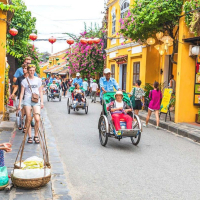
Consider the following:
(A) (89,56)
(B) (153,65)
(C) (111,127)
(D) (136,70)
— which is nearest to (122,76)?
(D) (136,70)

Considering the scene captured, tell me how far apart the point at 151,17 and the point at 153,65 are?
543 cm

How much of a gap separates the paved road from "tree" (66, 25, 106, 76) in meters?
19.8

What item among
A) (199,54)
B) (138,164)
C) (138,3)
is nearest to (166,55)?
(138,3)

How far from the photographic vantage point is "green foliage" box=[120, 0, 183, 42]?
39.1 feet

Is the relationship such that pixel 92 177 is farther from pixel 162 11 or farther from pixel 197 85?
pixel 162 11

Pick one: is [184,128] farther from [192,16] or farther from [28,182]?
[28,182]

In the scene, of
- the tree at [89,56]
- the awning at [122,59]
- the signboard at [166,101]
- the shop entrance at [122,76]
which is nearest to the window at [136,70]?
the awning at [122,59]

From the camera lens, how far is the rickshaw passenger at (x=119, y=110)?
308 inches

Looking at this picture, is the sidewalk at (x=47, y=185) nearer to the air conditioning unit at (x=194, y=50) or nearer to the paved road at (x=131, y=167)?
the paved road at (x=131, y=167)

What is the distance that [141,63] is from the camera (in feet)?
58.9

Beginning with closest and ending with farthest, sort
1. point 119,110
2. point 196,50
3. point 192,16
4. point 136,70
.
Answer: point 119,110, point 192,16, point 196,50, point 136,70

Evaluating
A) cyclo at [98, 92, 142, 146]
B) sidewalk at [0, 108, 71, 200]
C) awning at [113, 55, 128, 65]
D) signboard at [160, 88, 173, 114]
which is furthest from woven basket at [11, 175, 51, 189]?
awning at [113, 55, 128, 65]

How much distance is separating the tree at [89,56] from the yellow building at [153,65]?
3.67 m

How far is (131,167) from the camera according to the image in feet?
20.4
